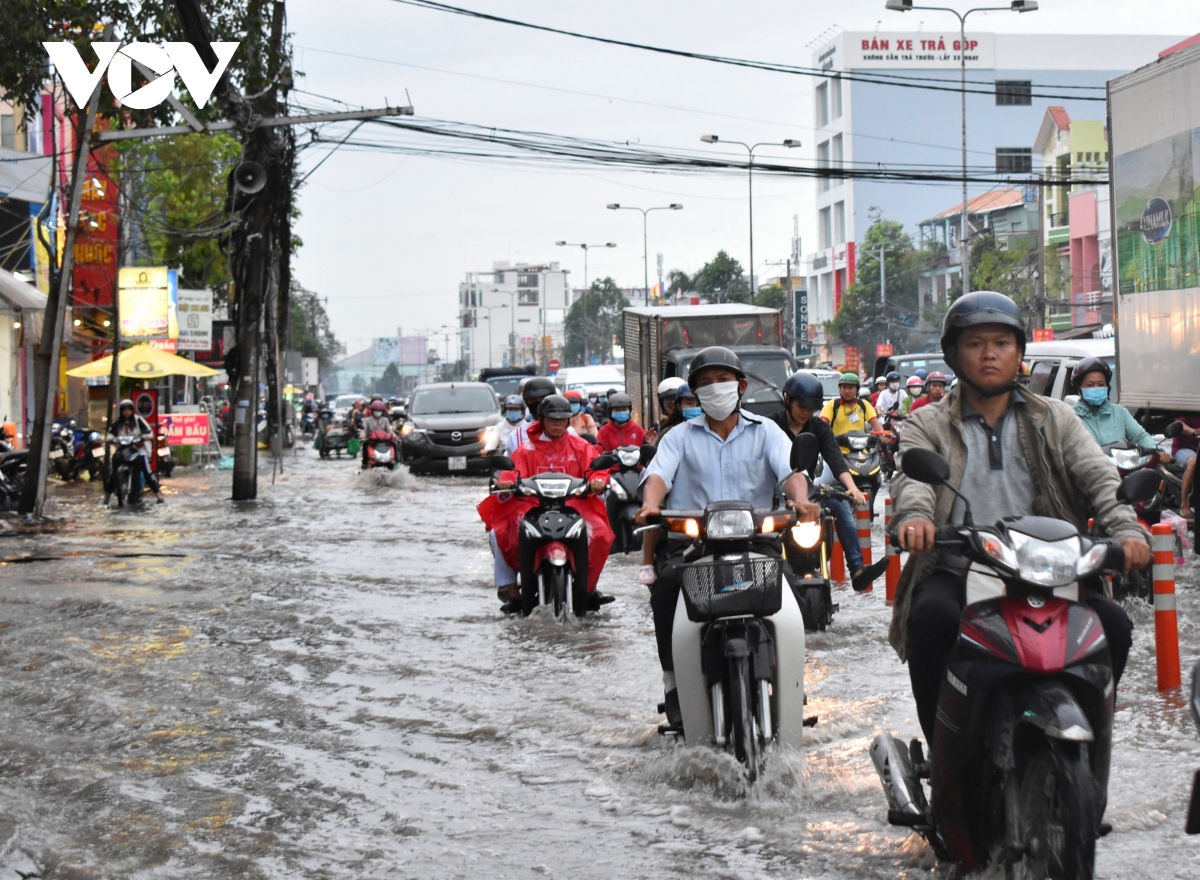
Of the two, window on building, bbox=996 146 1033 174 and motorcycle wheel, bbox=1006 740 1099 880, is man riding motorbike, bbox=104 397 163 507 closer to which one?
motorcycle wheel, bbox=1006 740 1099 880

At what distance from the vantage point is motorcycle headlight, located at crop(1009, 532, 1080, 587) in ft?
12.2

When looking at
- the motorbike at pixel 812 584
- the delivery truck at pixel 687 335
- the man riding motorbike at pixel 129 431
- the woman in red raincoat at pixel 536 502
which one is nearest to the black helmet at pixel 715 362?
the motorbike at pixel 812 584

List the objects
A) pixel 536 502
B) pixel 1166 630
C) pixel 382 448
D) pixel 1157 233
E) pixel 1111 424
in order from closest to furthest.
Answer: pixel 1166 630 < pixel 536 502 < pixel 1111 424 < pixel 1157 233 < pixel 382 448

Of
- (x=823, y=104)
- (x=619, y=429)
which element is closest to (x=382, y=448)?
(x=619, y=429)

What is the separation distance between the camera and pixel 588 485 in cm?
1013

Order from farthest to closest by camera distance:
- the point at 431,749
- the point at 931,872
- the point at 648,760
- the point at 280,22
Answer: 1. the point at 280,22
2. the point at 431,749
3. the point at 648,760
4. the point at 931,872

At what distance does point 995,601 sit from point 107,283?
36236 mm

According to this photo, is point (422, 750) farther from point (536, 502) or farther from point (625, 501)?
point (625, 501)

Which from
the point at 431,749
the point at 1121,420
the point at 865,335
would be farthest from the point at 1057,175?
the point at 431,749

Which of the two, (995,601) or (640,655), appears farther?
(640,655)

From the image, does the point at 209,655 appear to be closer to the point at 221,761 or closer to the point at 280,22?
the point at 221,761

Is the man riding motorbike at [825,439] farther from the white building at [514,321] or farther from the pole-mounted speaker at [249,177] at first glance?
the white building at [514,321]

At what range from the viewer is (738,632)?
5617 millimetres

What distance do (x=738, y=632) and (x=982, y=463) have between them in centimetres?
143
